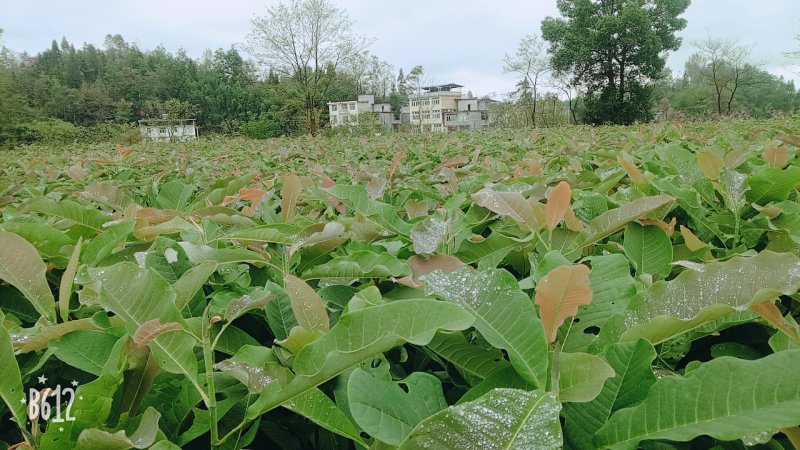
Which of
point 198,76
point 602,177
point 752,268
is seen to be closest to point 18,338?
point 752,268

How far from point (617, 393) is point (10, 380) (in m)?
0.57

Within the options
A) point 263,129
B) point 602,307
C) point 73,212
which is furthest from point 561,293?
point 263,129

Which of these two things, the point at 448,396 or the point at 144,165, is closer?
the point at 448,396

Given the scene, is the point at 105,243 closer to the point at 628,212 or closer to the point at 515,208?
the point at 515,208

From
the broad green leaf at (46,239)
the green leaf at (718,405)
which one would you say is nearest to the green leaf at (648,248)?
the green leaf at (718,405)

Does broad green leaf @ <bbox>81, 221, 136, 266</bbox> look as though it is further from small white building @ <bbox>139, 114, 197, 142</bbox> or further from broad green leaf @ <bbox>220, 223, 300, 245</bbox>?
small white building @ <bbox>139, 114, 197, 142</bbox>

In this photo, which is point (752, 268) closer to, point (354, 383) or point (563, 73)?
point (354, 383)

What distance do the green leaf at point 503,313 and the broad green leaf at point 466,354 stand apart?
4 centimetres

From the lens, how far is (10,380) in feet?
1.68

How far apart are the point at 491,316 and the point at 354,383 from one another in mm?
155

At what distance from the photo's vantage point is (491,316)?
0.52 metres

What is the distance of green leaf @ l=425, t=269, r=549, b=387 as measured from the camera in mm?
477

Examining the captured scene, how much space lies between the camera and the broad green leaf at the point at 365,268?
2.31ft

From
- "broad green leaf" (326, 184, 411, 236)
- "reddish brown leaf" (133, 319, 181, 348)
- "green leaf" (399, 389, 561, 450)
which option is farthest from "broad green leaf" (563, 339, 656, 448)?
"broad green leaf" (326, 184, 411, 236)
